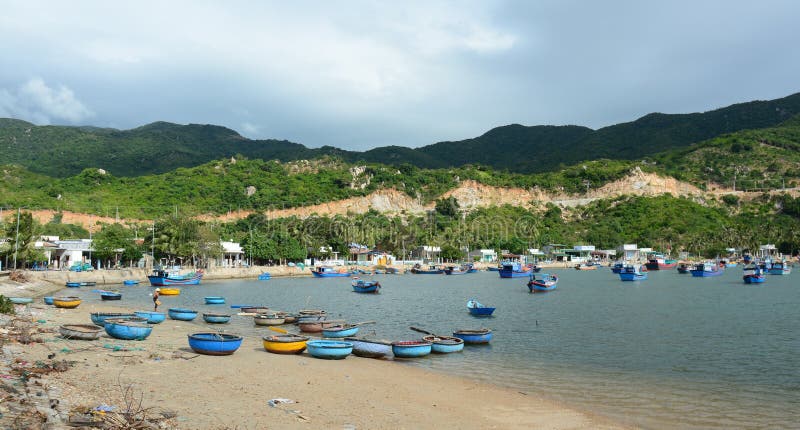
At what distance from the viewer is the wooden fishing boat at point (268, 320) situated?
3056cm

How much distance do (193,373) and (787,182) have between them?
17847 cm

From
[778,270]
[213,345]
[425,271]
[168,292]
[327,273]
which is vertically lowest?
[425,271]

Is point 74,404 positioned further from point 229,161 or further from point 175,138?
point 175,138

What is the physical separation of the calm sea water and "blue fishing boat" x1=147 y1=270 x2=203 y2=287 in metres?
10.4

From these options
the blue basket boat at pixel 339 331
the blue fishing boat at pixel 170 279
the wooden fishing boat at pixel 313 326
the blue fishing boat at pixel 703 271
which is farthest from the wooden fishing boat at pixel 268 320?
the blue fishing boat at pixel 703 271

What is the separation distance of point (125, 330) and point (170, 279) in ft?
148

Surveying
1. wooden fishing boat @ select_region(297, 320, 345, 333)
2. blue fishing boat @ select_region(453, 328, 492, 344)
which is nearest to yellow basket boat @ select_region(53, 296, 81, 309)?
wooden fishing boat @ select_region(297, 320, 345, 333)

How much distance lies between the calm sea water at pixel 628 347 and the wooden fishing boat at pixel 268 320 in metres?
0.71

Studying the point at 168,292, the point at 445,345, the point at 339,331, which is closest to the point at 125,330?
the point at 339,331

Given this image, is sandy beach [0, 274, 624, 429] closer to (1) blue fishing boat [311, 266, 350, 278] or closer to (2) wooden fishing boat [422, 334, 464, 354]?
(2) wooden fishing boat [422, 334, 464, 354]

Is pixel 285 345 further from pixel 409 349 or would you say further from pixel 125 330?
pixel 125 330

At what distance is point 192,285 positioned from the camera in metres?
66.4

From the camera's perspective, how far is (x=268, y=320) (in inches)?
1205

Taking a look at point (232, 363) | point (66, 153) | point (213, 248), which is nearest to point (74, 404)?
point (232, 363)
